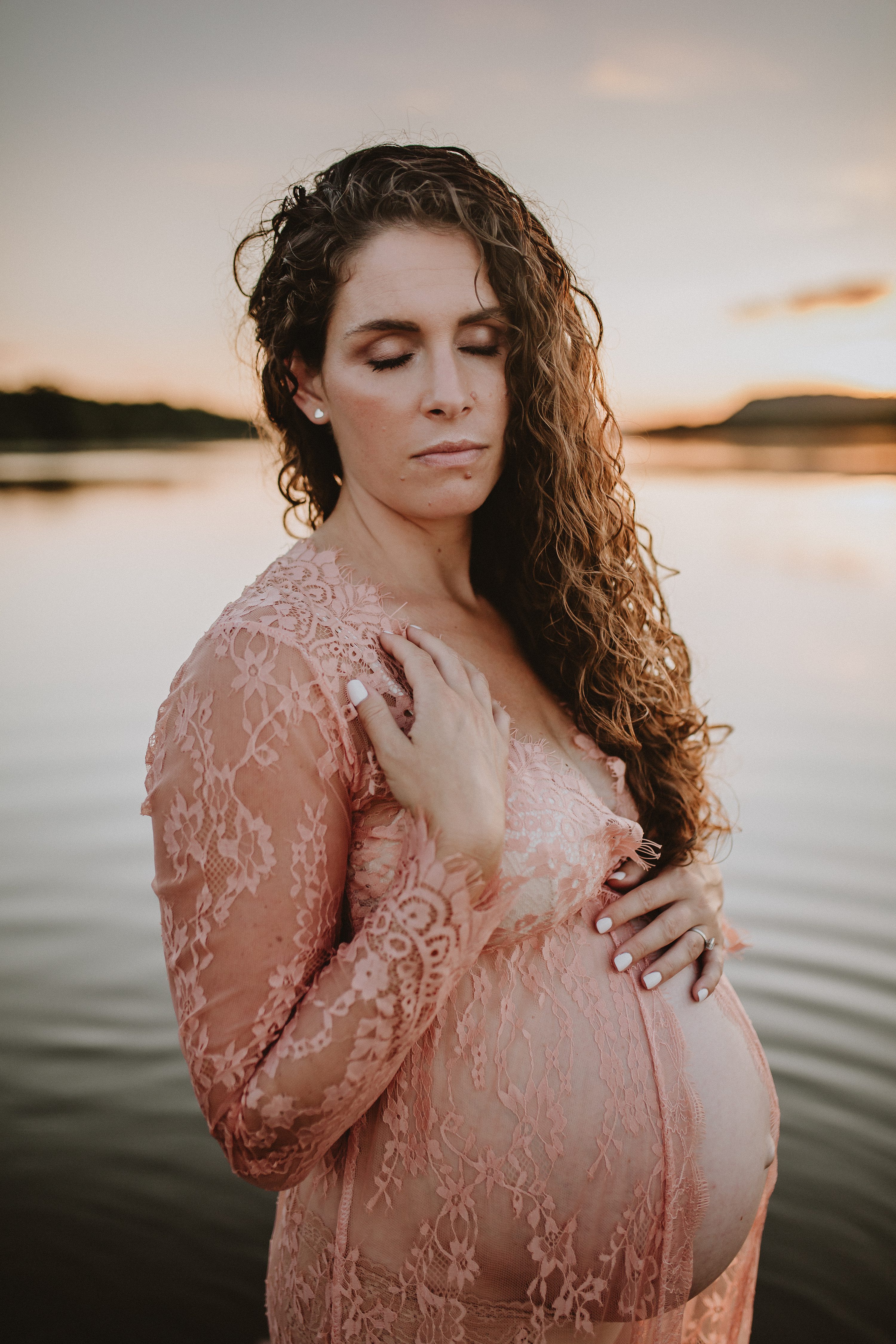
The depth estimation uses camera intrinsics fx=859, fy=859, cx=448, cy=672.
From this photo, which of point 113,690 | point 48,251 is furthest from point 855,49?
point 113,690

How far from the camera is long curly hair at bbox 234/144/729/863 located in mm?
1305

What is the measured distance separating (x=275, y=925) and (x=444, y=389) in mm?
766

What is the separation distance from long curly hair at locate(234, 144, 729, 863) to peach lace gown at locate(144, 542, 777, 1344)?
1.05 ft

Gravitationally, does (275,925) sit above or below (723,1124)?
above

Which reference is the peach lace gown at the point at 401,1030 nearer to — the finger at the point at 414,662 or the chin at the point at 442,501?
the finger at the point at 414,662

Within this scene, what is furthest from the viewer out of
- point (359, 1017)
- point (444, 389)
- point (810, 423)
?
point (810, 423)

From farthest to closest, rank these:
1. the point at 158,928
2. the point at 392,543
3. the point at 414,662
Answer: the point at 158,928
the point at 392,543
the point at 414,662

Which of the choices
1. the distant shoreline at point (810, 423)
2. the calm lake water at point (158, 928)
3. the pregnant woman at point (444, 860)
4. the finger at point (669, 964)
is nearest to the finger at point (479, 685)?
the pregnant woman at point (444, 860)

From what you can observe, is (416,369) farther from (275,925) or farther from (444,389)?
(275,925)

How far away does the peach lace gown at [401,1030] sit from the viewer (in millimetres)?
975

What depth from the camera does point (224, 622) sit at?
1.06 m

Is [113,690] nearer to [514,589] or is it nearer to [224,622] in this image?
[514,589]

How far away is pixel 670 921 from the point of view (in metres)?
1.43

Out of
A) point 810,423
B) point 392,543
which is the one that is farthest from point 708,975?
point 810,423
